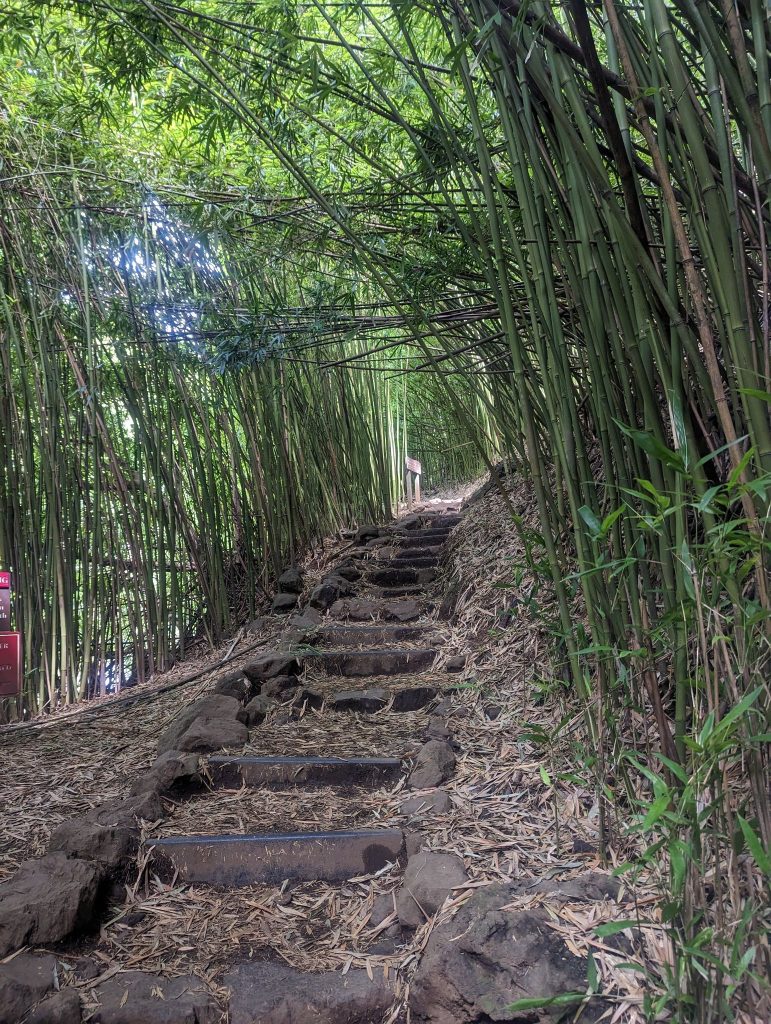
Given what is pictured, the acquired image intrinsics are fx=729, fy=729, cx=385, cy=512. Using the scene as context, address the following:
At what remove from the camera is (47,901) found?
1216mm

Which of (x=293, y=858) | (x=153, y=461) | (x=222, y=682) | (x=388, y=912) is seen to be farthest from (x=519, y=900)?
(x=153, y=461)

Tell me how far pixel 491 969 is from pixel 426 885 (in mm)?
242

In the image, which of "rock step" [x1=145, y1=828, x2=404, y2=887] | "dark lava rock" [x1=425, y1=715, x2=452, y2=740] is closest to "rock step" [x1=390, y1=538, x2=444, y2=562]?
"dark lava rock" [x1=425, y1=715, x2=452, y2=740]

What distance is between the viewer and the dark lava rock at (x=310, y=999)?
1041mm

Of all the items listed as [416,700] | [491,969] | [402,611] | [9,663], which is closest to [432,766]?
[416,700]

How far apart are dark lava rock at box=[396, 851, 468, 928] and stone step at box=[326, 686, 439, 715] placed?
2.88 feet

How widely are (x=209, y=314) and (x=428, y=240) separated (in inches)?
35.8

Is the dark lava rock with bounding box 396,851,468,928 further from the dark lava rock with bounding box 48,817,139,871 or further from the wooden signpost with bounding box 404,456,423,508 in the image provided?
the wooden signpost with bounding box 404,456,423,508

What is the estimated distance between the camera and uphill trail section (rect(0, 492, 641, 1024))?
3.33 ft

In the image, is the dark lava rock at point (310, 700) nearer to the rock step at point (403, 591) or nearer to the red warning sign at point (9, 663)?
the red warning sign at point (9, 663)

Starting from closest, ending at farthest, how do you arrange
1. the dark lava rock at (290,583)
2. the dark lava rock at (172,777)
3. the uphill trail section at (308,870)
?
the uphill trail section at (308,870)
the dark lava rock at (172,777)
the dark lava rock at (290,583)

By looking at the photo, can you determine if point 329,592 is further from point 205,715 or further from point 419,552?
point 205,715

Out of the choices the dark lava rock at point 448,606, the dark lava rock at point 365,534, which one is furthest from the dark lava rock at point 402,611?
the dark lava rock at point 365,534

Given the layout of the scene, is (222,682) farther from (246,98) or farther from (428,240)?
(246,98)
